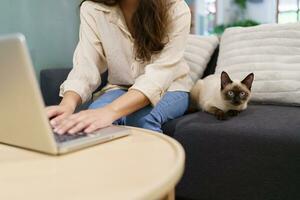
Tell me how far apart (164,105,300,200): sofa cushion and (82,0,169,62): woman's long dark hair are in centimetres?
29

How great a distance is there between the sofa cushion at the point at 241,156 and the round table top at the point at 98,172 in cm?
59

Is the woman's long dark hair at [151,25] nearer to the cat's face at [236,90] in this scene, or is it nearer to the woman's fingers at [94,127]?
the cat's face at [236,90]

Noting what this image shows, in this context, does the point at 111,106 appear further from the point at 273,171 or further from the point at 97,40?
the point at 273,171

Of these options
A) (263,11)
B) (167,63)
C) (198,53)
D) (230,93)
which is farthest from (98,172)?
(263,11)

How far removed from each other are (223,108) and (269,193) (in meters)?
0.46

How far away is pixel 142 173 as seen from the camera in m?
0.54

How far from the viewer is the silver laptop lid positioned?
52cm

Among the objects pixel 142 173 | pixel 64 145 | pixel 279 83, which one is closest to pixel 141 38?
pixel 279 83

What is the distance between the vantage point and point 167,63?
47.9 inches

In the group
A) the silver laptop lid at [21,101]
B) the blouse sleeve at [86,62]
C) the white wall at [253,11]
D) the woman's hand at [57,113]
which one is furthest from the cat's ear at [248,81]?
the white wall at [253,11]

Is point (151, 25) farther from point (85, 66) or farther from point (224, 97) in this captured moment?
point (224, 97)

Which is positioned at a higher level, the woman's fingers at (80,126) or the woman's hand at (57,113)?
the woman's fingers at (80,126)

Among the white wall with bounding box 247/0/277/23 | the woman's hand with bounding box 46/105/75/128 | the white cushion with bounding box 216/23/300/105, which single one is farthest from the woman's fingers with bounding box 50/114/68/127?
the white wall with bounding box 247/0/277/23

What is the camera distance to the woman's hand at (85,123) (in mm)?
747
